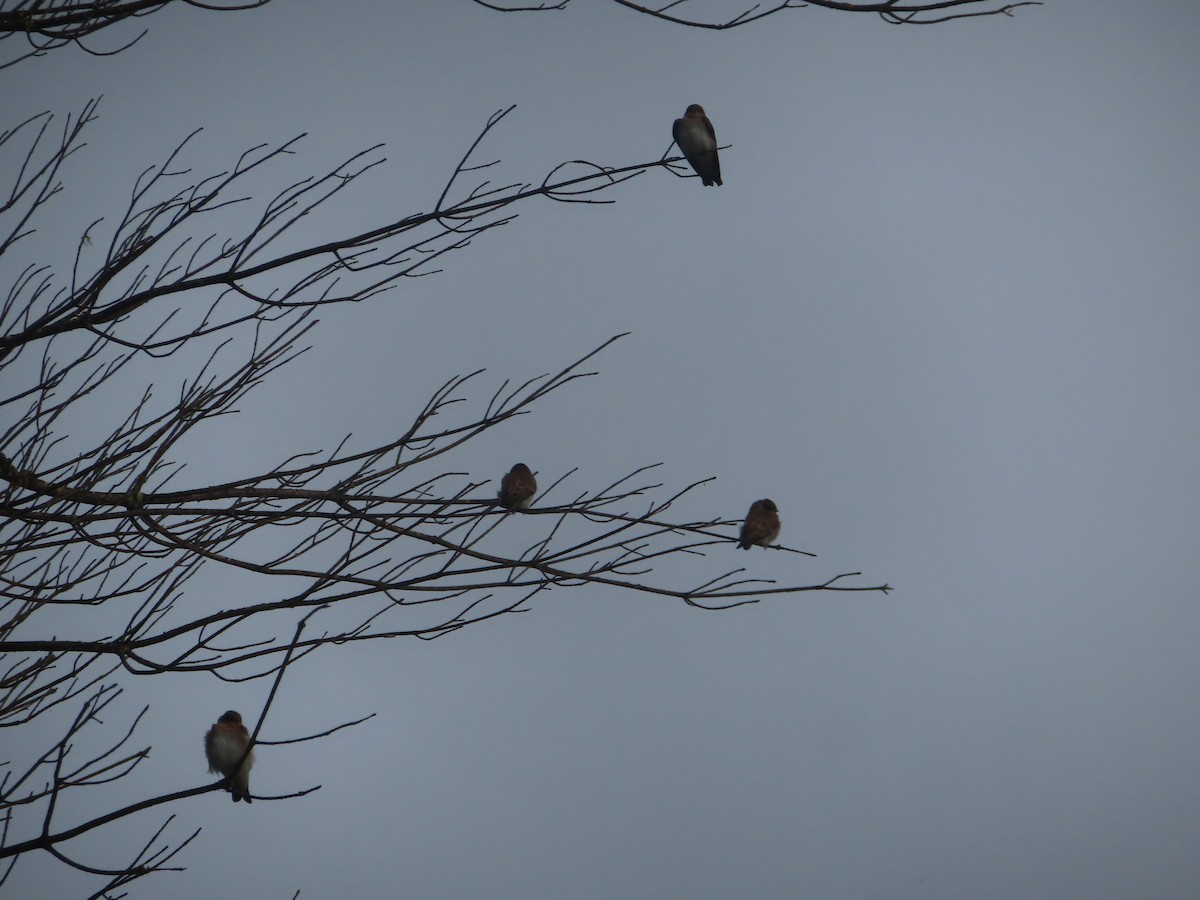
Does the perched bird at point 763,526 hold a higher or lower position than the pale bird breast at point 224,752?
higher

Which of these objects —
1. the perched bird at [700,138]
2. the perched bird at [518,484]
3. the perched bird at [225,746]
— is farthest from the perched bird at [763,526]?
the perched bird at [225,746]

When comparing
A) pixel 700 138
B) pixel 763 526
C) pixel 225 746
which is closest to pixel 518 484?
pixel 763 526

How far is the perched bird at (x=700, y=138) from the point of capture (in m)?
9.91

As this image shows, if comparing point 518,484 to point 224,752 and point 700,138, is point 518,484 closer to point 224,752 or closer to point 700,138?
point 224,752

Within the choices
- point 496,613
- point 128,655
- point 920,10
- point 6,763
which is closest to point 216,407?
point 128,655

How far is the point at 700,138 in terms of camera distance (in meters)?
10.3

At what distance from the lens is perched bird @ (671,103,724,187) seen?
9.91 meters

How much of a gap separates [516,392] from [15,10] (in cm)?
167

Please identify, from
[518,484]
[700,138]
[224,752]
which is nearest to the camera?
[224,752]

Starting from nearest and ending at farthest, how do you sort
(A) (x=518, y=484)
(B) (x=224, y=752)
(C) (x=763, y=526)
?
1. (B) (x=224, y=752)
2. (A) (x=518, y=484)
3. (C) (x=763, y=526)

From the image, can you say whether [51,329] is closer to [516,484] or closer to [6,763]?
[6,763]

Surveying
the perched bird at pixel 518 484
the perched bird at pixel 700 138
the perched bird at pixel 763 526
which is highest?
the perched bird at pixel 700 138

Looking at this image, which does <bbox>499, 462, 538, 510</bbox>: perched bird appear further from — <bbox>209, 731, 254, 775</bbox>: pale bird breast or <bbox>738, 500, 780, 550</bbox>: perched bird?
<bbox>209, 731, 254, 775</bbox>: pale bird breast

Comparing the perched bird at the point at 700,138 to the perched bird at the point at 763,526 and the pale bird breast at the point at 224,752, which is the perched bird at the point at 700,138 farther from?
the pale bird breast at the point at 224,752
